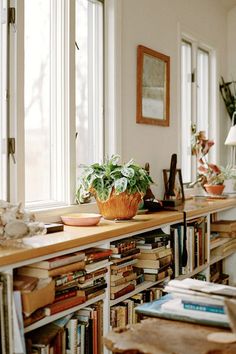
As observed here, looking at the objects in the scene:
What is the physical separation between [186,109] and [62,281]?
9.58 feet

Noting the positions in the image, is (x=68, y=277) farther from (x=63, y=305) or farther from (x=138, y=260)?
(x=138, y=260)

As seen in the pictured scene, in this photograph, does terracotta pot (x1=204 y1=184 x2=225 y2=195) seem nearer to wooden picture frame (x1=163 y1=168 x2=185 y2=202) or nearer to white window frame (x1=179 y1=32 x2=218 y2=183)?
white window frame (x1=179 y1=32 x2=218 y2=183)

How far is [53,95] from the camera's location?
2.97 m

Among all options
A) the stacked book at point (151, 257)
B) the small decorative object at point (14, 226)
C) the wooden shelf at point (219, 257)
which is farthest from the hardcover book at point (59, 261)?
the wooden shelf at point (219, 257)

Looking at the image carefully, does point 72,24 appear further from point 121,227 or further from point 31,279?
point 31,279

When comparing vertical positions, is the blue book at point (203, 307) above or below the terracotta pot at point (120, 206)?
below

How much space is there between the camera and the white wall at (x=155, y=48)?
3.55 m

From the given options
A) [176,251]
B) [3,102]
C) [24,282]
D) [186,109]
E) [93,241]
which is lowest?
[176,251]

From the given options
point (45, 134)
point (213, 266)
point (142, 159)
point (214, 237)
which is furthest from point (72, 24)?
point (213, 266)

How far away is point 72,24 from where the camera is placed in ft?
9.86

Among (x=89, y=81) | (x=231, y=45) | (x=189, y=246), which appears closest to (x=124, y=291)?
(x=189, y=246)

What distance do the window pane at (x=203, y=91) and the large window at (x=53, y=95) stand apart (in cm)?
193

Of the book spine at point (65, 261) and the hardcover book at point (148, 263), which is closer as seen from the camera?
the book spine at point (65, 261)

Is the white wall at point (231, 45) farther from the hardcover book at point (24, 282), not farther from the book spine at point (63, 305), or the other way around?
the hardcover book at point (24, 282)
